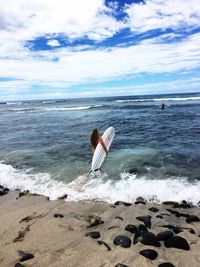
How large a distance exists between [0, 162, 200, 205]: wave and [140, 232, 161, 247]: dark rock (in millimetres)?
3085

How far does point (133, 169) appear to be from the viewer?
14.2 m

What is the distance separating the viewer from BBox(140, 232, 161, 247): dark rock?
7.45 m

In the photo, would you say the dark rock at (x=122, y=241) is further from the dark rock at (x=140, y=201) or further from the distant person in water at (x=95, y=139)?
the distant person in water at (x=95, y=139)

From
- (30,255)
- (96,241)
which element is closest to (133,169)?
(96,241)

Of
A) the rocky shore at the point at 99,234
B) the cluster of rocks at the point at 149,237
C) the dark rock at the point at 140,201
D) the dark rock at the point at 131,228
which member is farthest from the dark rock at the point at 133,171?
the dark rock at the point at 131,228

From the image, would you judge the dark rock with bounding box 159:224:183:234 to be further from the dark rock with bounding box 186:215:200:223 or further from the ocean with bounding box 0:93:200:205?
the ocean with bounding box 0:93:200:205

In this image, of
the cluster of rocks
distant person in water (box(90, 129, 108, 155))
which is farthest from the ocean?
the cluster of rocks

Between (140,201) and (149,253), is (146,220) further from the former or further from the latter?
(149,253)

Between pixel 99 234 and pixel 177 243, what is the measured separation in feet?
6.67

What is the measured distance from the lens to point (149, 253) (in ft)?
23.0

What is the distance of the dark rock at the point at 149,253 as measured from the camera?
6930mm

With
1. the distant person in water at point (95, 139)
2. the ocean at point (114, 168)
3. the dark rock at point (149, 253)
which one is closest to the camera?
the dark rock at point (149, 253)

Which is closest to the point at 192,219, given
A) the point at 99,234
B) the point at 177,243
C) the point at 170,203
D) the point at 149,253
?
the point at 170,203

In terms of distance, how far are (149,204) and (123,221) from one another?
5.59 ft
